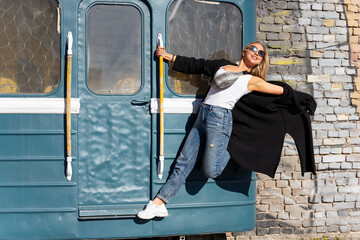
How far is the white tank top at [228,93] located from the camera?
11.8 feet

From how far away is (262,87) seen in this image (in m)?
3.61

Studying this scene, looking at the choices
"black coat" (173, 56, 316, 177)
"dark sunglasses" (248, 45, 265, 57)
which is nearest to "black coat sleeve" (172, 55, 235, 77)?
"black coat" (173, 56, 316, 177)

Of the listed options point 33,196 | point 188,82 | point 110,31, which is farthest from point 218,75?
point 33,196

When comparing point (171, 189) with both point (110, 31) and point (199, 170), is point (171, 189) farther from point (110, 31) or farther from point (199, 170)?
point (110, 31)

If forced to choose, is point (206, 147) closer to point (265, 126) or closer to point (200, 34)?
point (265, 126)

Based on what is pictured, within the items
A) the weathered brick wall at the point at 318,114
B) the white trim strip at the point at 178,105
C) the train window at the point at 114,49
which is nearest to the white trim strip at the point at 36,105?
the train window at the point at 114,49

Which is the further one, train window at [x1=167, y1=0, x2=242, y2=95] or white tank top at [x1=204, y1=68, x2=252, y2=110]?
train window at [x1=167, y1=0, x2=242, y2=95]

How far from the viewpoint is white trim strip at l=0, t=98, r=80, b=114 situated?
11.6ft

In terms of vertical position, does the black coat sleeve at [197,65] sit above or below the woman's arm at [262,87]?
above

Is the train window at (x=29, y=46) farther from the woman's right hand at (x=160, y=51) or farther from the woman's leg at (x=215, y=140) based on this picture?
the woman's leg at (x=215, y=140)

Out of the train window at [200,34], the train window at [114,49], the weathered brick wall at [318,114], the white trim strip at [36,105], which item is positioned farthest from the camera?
the weathered brick wall at [318,114]

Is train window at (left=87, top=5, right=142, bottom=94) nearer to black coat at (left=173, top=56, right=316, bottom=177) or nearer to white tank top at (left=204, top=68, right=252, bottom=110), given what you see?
black coat at (left=173, top=56, right=316, bottom=177)

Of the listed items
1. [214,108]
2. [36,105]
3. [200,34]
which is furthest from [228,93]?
[36,105]

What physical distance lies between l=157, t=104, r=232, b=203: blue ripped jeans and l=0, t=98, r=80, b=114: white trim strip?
943 millimetres
